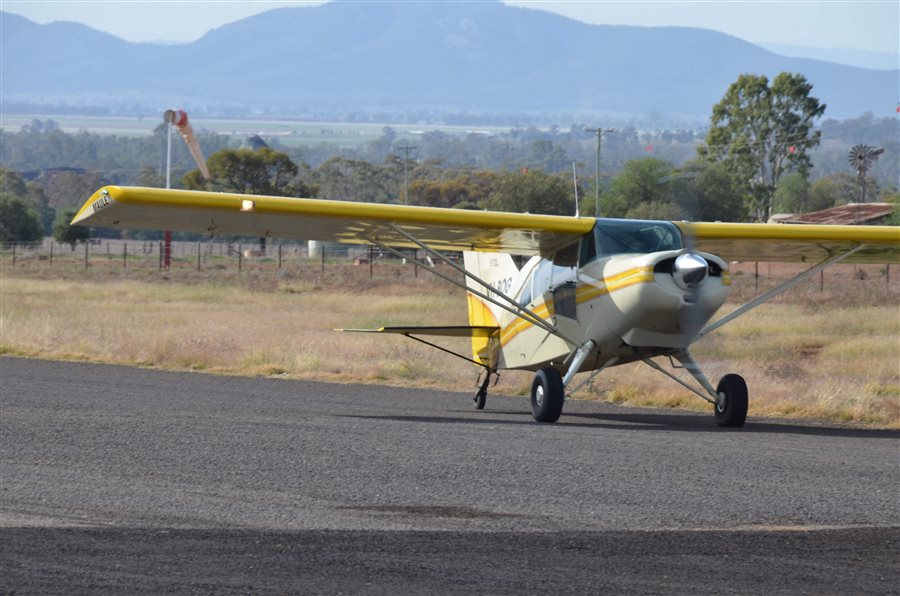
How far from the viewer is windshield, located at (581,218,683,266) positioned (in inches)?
559

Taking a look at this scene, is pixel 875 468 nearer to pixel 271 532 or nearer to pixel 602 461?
pixel 602 461

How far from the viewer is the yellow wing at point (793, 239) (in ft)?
50.9

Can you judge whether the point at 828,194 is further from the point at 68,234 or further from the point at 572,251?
the point at 572,251

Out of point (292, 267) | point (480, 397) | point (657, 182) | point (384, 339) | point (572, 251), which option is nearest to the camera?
point (572, 251)

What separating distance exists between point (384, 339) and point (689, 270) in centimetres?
1457

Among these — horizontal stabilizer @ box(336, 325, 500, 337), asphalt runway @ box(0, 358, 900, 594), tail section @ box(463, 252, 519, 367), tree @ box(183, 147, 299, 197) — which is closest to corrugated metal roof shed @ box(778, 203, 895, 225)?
tree @ box(183, 147, 299, 197)

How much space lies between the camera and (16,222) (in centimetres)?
8425

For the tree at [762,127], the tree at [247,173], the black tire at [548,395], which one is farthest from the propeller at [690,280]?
the tree at [762,127]

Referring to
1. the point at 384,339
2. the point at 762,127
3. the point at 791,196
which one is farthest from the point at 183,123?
the point at 762,127

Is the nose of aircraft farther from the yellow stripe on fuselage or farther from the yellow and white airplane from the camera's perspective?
the yellow stripe on fuselage

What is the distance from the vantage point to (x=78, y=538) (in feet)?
23.2

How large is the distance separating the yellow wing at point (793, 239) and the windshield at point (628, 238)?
16.7 inches

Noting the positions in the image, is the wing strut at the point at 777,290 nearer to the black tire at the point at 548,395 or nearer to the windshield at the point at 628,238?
the windshield at the point at 628,238

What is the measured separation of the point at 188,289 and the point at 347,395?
90.6ft
